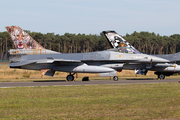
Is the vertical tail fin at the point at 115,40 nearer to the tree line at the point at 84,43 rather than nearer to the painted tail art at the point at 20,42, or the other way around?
the painted tail art at the point at 20,42

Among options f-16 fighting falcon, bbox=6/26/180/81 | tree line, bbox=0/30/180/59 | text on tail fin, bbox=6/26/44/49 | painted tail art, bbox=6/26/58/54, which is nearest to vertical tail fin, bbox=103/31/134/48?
f-16 fighting falcon, bbox=6/26/180/81

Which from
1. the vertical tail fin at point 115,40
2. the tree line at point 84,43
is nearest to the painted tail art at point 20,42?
the vertical tail fin at point 115,40

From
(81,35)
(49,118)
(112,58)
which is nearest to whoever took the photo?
(49,118)

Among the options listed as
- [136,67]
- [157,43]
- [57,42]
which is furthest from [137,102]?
[157,43]

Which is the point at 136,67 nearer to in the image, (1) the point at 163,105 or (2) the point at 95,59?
(2) the point at 95,59

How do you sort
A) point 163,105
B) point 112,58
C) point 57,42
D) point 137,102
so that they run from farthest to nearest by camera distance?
point 57,42 → point 112,58 → point 137,102 → point 163,105

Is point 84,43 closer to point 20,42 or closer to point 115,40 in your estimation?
point 115,40

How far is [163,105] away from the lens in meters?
9.59

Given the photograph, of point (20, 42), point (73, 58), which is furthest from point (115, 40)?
point (20, 42)

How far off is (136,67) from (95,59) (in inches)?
193

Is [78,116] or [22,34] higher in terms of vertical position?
[22,34]

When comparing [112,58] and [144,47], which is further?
[144,47]

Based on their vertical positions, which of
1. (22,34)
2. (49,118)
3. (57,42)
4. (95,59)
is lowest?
(49,118)

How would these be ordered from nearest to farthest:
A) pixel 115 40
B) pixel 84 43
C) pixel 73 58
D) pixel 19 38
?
1. pixel 73 58
2. pixel 19 38
3. pixel 115 40
4. pixel 84 43
